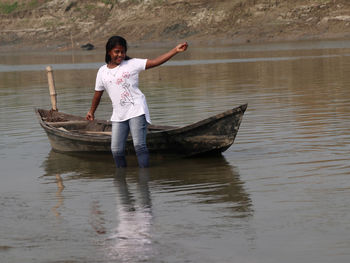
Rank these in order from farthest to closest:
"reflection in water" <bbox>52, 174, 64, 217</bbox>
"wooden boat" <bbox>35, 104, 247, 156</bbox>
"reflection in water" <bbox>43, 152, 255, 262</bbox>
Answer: "wooden boat" <bbox>35, 104, 247, 156</bbox>
"reflection in water" <bbox>52, 174, 64, 217</bbox>
"reflection in water" <bbox>43, 152, 255, 262</bbox>

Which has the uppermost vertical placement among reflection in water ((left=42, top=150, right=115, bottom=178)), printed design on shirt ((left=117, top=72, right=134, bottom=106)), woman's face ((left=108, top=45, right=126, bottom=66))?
woman's face ((left=108, top=45, right=126, bottom=66))

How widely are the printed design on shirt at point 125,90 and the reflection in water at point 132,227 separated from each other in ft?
3.42

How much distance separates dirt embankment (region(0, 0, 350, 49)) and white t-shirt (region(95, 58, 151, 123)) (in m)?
49.7

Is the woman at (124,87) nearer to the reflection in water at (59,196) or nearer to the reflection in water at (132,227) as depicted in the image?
the reflection in water at (132,227)

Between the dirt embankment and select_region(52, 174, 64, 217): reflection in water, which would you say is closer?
select_region(52, 174, 64, 217): reflection in water

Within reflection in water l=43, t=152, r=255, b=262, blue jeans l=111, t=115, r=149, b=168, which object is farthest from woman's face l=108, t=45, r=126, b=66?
reflection in water l=43, t=152, r=255, b=262

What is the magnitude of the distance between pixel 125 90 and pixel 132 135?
637 millimetres

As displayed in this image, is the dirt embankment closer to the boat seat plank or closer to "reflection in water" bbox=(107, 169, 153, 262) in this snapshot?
the boat seat plank

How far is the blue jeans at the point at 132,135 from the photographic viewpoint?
968cm

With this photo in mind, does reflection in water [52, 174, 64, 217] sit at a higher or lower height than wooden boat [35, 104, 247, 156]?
lower

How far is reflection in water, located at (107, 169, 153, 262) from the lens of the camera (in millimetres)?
6305

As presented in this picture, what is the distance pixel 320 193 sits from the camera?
8.23m

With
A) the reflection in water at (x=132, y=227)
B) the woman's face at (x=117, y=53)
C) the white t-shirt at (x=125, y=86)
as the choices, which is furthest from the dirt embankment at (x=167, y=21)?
the reflection in water at (x=132, y=227)

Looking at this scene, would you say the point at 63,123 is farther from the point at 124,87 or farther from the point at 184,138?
the point at 124,87
